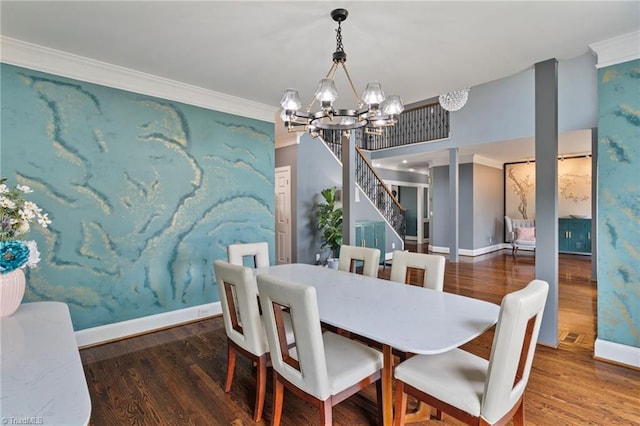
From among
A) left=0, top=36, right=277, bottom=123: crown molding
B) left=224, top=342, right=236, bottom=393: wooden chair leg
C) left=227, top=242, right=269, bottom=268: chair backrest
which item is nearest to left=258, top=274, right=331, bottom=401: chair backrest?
left=224, top=342, right=236, bottom=393: wooden chair leg

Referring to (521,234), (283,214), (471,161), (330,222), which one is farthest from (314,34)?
(521,234)

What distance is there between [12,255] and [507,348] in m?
2.23

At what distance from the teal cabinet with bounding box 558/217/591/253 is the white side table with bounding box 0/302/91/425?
391 inches

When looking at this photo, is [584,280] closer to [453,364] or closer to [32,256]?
[453,364]

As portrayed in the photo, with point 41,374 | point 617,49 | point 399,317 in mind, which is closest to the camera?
point 41,374

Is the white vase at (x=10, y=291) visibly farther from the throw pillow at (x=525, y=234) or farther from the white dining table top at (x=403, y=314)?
the throw pillow at (x=525, y=234)

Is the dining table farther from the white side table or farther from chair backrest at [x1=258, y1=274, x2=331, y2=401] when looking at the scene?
the white side table

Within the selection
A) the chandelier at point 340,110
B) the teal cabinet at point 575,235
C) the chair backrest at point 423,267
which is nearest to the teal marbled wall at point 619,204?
the chair backrest at point 423,267

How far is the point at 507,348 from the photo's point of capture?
4.43 feet

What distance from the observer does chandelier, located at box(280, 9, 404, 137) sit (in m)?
2.11

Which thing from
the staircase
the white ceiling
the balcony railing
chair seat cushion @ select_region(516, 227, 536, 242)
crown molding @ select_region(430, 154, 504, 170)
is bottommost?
chair seat cushion @ select_region(516, 227, 536, 242)

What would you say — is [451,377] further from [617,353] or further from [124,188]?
[124,188]

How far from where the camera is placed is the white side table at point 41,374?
800mm

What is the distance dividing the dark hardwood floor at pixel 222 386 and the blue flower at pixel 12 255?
112cm
